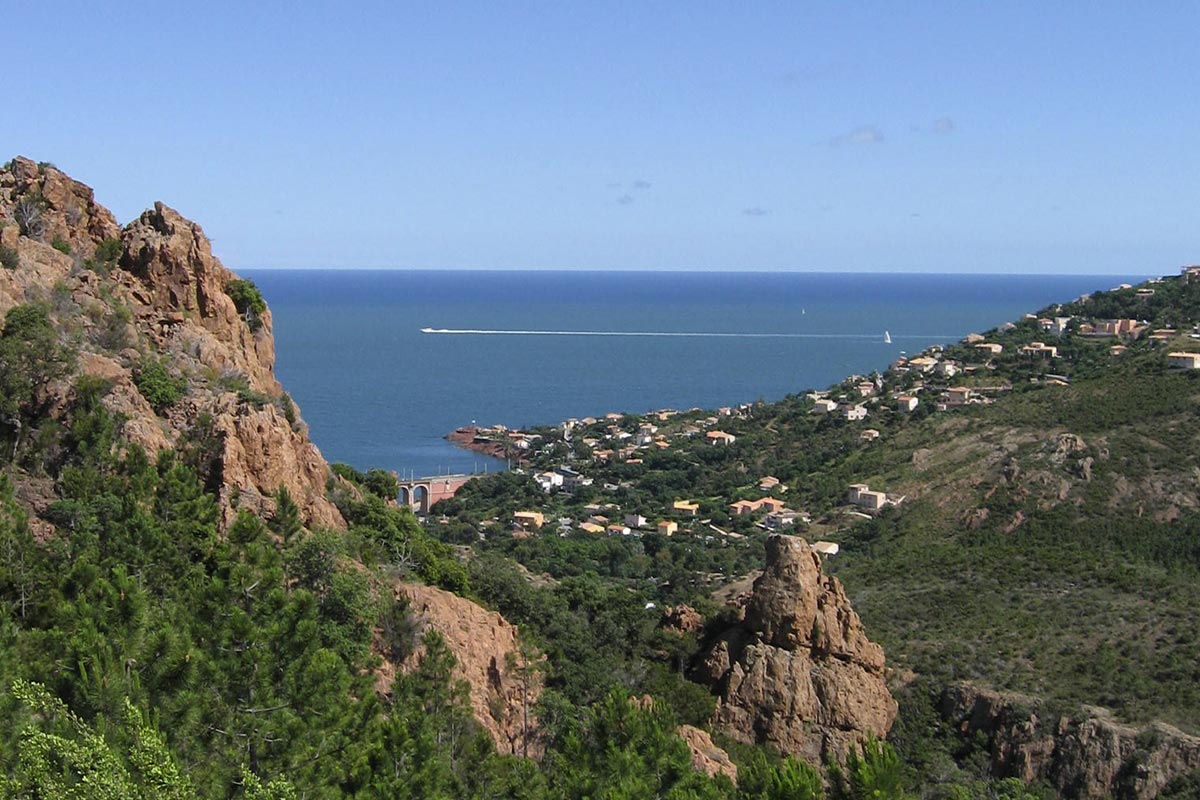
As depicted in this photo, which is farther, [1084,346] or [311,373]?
[311,373]

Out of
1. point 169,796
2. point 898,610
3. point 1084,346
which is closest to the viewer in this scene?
point 169,796

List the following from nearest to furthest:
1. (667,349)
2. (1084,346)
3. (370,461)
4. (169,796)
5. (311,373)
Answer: (169,796) < (1084,346) < (370,461) < (311,373) < (667,349)

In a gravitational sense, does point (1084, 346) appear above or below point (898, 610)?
above

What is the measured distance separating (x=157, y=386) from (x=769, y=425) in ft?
186

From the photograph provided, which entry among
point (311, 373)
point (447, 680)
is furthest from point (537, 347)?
point (447, 680)

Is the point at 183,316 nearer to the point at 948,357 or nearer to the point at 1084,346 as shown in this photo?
the point at 1084,346

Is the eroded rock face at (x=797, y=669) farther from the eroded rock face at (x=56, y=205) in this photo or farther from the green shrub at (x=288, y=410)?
the eroded rock face at (x=56, y=205)

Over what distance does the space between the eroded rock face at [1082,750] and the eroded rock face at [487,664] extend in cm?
1127

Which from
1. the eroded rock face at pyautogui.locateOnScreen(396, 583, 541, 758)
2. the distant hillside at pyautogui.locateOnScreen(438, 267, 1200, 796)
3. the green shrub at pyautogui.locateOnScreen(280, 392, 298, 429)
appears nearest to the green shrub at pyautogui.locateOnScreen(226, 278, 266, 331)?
the green shrub at pyautogui.locateOnScreen(280, 392, 298, 429)

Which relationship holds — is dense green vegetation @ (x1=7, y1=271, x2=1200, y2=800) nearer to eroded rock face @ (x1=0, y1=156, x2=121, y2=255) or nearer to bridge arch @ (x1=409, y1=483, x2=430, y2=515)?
eroded rock face @ (x1=0, y1=156, x2=121, y2=255)

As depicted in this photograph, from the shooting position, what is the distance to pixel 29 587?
1733 cm

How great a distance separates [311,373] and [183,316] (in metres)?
99.0

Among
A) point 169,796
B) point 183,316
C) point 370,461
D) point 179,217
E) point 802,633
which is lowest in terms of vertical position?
point 370,461

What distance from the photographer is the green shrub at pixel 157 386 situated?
22844 mm
